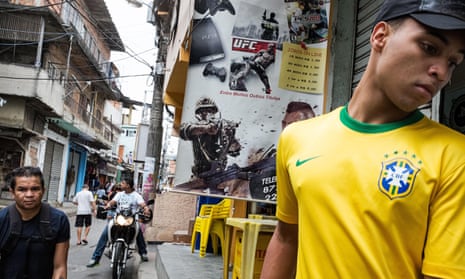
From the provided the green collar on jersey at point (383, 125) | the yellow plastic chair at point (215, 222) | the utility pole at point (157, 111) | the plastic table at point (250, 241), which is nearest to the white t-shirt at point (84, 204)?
the utility pole at point (157, 111)

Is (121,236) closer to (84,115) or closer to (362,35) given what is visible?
(362,35)

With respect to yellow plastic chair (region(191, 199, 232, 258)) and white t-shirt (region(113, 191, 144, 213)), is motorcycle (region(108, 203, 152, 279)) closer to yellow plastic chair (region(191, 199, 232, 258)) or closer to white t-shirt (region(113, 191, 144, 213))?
white t-shirt (region(113, 191, 144, 213))

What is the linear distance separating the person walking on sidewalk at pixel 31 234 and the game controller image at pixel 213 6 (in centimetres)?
189

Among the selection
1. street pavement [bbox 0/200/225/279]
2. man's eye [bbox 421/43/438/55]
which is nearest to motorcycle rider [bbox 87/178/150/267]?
street pavement [bbox 0/200/225/279]

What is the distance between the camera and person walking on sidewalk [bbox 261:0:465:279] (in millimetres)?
1020

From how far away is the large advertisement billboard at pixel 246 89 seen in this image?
3.14m

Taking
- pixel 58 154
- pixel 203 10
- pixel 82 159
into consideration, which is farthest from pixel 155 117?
pixel 82 159

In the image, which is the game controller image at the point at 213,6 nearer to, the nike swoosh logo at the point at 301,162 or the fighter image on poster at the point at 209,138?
the fighter image on poster at the point at 209,138

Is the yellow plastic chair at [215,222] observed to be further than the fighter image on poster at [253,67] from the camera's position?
Yes

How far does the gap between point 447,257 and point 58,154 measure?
84.2 ft

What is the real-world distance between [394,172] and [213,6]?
264 cm

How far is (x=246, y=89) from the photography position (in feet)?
10.8

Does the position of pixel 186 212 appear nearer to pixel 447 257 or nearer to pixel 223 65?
pixel 223 65

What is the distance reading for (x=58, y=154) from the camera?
79.9ft
